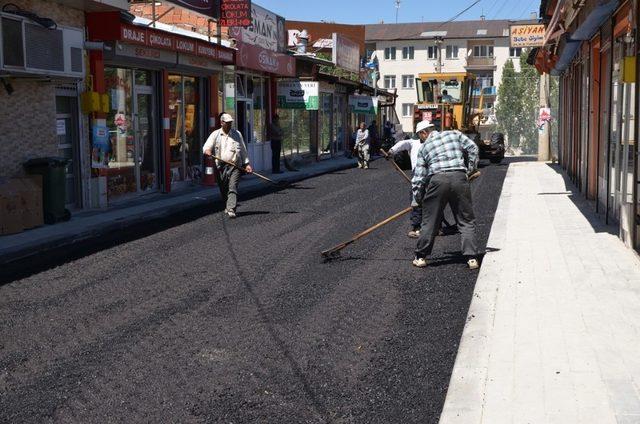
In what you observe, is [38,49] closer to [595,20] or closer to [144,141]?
[144,141]

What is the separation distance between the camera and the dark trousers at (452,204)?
9.22 meters

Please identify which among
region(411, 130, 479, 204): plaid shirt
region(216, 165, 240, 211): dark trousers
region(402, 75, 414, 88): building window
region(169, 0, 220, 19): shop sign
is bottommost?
region(216, 165, 240, 211): dark trousers

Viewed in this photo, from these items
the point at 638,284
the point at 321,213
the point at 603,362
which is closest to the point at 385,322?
the point at 603,362

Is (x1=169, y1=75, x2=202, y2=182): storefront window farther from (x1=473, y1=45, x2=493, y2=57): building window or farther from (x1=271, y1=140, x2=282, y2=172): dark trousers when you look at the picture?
(x1=473, y1=45, x2=493, y2=57): building window

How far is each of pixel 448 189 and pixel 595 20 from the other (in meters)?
4.89

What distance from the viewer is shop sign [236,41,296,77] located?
23.7m

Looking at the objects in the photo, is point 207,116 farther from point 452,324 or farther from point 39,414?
point 39,414

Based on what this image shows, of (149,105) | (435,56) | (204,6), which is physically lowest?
(149,105)

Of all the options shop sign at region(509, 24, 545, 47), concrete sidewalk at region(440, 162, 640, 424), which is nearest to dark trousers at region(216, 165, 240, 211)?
concrete sidewalk at region(440, 162, 640, 424)

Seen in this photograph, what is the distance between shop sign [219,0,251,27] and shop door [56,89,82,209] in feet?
27.4

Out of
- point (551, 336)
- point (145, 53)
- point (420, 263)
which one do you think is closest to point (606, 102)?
point (420, 263)

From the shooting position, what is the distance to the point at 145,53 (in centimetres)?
1717

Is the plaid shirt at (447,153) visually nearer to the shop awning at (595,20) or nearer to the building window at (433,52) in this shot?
the shop awning at (595,20)

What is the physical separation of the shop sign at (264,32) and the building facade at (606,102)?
9.13 metres
